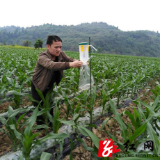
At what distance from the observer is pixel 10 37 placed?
8775cm

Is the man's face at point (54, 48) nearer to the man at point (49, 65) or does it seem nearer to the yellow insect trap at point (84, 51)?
the man at point (49, 65)

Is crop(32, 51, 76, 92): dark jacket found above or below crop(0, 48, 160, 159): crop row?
above

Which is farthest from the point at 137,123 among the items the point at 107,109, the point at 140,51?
the point at 140,51

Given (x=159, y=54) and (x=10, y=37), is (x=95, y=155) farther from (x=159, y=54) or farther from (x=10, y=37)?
(x=10, y=37)

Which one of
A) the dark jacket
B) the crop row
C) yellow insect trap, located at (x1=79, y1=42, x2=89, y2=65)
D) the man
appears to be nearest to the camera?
yellow insect trap, located at (x1=79, y1=42, x2=89, y2=65)

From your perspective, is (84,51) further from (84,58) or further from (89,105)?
(89,105)

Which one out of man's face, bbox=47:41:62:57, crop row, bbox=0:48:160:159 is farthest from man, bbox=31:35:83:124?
crop row, bbox=0:48:160:159

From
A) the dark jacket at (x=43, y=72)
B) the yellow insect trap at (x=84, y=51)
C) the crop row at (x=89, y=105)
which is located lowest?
the crop row at (x=89, y=105)

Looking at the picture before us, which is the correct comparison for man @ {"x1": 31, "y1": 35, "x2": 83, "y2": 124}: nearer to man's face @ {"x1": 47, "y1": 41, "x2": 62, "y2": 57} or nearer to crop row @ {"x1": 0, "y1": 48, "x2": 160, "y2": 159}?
man's face @ {"x1": 47, "y1": 41, "x2": 62, "y2": 57}

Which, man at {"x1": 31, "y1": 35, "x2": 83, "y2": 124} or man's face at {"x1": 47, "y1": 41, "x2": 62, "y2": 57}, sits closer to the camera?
man at {"x1": 31, "y1": 35, "x2": 83, "y2": 124}

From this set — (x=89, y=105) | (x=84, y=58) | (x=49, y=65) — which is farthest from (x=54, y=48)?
(x=89, y=105)

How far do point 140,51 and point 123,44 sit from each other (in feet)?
29.3

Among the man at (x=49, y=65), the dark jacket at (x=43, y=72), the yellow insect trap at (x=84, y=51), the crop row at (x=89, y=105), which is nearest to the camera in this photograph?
the yellow insect trap at (x=84, y=51)

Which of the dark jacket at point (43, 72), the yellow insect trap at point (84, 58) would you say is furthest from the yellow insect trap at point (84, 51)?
the dark jacket at point (43, 72)
